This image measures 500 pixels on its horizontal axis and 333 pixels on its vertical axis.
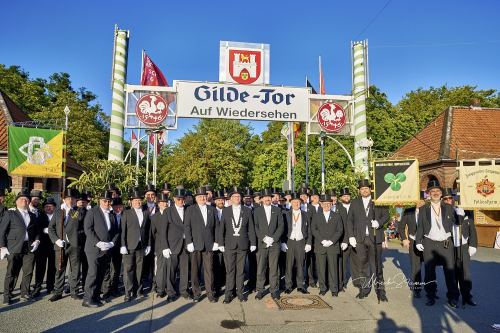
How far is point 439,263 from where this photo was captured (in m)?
7.07

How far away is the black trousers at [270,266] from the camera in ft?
24.1

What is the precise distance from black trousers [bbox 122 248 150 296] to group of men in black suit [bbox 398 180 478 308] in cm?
514

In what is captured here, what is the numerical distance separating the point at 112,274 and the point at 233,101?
9222 mm

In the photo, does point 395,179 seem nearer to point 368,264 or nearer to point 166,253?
point 368,264

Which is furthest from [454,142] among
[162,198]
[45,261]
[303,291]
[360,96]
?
[45,261]

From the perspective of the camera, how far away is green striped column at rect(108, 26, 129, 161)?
15.0m

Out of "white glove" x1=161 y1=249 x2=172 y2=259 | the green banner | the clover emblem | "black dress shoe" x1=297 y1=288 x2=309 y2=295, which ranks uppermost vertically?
the green banner

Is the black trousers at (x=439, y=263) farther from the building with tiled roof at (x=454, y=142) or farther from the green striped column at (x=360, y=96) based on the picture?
the building with tiled roof at (x=454, y=142)

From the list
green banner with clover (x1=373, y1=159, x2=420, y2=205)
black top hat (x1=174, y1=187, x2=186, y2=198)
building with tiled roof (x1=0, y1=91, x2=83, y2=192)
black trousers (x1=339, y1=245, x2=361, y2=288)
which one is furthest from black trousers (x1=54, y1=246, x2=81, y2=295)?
building with tiled roof (x1=0, y1=91, x2=83, y2=192)

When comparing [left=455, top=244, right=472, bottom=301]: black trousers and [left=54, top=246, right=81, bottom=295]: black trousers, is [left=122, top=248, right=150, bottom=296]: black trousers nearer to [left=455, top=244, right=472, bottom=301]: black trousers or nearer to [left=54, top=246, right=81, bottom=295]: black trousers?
[left=54, top=246, right=81, bottom=295]: black trousers

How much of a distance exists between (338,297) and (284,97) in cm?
991

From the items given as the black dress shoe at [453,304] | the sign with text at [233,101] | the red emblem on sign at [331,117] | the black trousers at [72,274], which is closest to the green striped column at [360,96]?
the red emblem on sign at [331,117]

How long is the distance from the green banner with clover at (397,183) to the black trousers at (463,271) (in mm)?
1258

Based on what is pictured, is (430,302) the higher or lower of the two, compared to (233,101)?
lower
